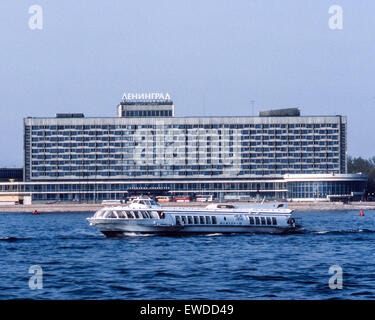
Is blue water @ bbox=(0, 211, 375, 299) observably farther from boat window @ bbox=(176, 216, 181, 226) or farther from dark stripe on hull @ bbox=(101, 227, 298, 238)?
boat window @ bbox=(176, 216, 181, 226)

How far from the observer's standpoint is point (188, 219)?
91.2 metres

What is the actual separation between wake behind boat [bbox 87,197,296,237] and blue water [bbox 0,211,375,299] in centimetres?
264

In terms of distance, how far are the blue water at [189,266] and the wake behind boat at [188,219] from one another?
2637 millimetres

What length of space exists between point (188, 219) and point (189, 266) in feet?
128

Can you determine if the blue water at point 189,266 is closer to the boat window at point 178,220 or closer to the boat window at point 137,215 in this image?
the boat window at point 137,215

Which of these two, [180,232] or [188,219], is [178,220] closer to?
[188,219]

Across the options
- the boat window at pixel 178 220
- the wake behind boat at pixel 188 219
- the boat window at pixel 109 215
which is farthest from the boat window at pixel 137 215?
the boat window at pixel 178 220

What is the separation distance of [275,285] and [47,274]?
1663cm

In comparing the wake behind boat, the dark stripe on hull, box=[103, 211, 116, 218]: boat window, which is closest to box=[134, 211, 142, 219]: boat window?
the wake behind boat
